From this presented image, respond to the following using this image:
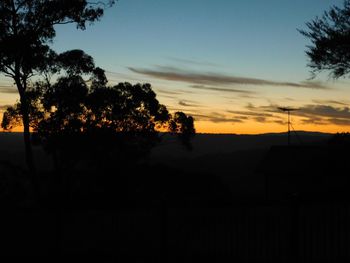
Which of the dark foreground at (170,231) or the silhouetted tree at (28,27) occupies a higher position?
the silhouetted tree at (28,27)

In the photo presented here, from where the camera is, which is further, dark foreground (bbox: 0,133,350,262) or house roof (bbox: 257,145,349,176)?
house roof (bbox: 257,145,349,176)

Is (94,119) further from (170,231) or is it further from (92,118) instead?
(170,231)

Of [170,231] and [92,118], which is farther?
[92,118]

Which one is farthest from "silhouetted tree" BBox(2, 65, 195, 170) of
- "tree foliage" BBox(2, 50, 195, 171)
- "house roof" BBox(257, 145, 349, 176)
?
"house roof" BBox(257, 145, 349, 176)

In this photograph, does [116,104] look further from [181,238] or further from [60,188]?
[181,238]

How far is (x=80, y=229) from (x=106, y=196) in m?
25.9

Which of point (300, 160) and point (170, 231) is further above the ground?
point (300, 160)

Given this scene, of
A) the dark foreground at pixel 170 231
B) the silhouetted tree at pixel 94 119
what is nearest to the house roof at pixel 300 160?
the silhouetted tree at pixel 94 119

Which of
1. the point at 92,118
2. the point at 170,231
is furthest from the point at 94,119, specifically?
the point at 170,231

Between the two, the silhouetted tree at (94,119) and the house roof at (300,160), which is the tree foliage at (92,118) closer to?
the silhouetted tree at (94,119)

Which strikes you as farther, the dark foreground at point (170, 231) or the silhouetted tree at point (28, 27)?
the silhouetted tree at point (28, 27)

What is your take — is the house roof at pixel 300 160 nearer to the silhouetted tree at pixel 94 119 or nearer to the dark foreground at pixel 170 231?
the silhouetted tree at pixel 94 119

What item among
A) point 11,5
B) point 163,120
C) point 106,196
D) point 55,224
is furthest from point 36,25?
point 55,224

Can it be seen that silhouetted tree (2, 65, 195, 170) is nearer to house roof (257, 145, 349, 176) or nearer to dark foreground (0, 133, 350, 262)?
house roof (257, 145, 349, 176)
